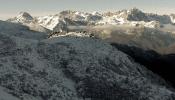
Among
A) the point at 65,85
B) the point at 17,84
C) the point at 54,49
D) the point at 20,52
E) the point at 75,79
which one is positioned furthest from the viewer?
the point at 54,49

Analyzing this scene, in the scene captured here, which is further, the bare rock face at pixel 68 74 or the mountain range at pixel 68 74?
the bare rock face at pixel 68 74

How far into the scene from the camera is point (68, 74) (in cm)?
6944

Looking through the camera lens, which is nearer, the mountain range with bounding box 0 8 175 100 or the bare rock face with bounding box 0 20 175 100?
the mountain range with bounding box 0 8 175 100

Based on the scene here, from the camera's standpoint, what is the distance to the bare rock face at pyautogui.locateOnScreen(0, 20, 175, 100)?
194ft

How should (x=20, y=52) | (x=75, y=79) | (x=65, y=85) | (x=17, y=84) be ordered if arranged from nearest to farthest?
(x=17, y=84) < (x=65, y=85) < (x=75, y=79) < (x=20, y=52)

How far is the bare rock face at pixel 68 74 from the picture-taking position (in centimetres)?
5903

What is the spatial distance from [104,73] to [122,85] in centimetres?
558

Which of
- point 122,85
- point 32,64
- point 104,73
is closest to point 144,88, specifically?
point 122,85

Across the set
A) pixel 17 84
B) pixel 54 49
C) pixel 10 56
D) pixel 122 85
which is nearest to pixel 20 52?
pixel 10 56

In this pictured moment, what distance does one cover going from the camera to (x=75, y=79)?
6750 cm

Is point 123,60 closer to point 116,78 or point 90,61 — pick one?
point 90,61

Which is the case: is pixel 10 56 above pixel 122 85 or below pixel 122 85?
above

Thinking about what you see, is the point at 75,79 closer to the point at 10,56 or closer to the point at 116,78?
the point at 116,78

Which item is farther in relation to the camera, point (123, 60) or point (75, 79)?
point (123, 60)
